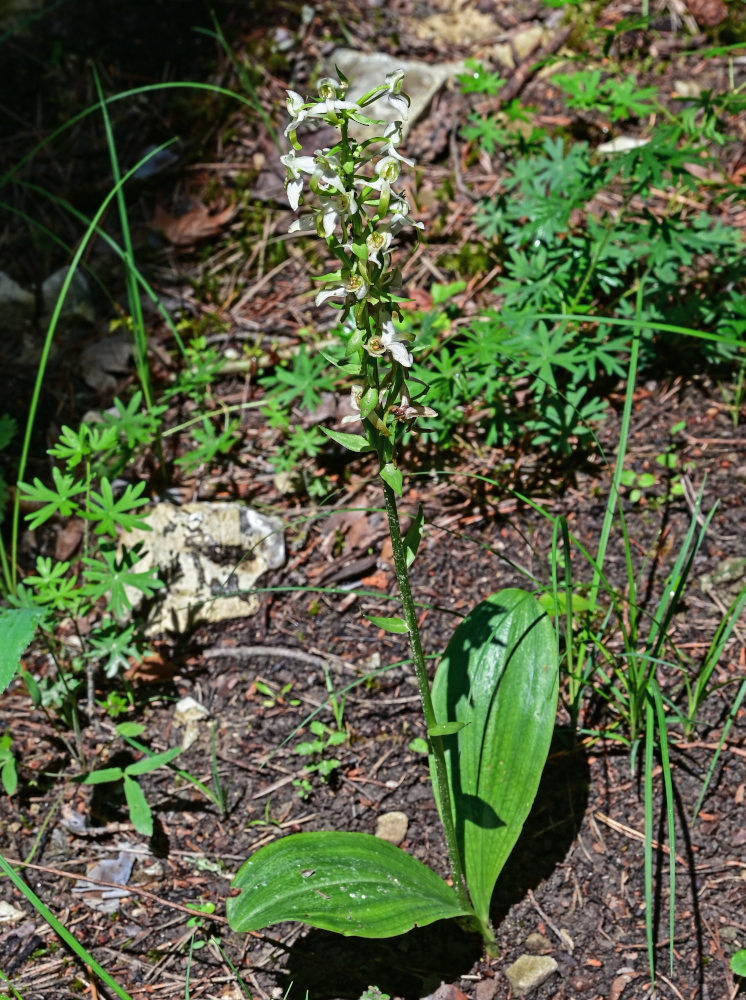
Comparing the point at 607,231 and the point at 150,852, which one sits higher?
the point at 607,231

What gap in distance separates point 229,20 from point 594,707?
398 cm

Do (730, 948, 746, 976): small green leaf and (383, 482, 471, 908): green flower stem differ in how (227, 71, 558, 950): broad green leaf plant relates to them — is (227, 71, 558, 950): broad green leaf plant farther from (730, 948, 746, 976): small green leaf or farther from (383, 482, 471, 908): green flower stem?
(730, 948, 746, 976): small green leaf

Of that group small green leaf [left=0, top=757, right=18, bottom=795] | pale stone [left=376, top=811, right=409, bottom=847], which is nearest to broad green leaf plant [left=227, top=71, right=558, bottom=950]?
pale stone [left=376, top=811, right=409, bottom=847]

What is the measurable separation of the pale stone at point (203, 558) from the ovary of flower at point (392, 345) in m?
1.42

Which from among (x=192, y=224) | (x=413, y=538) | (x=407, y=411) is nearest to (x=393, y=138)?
(x=407, y=411)

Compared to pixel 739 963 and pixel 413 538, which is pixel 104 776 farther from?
pixel 739 963

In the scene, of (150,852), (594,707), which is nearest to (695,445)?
(594,707)

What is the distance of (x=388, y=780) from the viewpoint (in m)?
2.38

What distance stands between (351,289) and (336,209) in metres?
0.13

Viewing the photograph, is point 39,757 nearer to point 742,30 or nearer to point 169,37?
point 169,37

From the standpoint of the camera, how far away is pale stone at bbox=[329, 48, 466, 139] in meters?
4.15

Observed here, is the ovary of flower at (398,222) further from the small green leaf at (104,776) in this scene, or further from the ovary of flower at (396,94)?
the small green leaf at (104,776)

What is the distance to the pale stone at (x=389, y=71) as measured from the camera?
13.6ft

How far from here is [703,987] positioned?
189 centimetres
